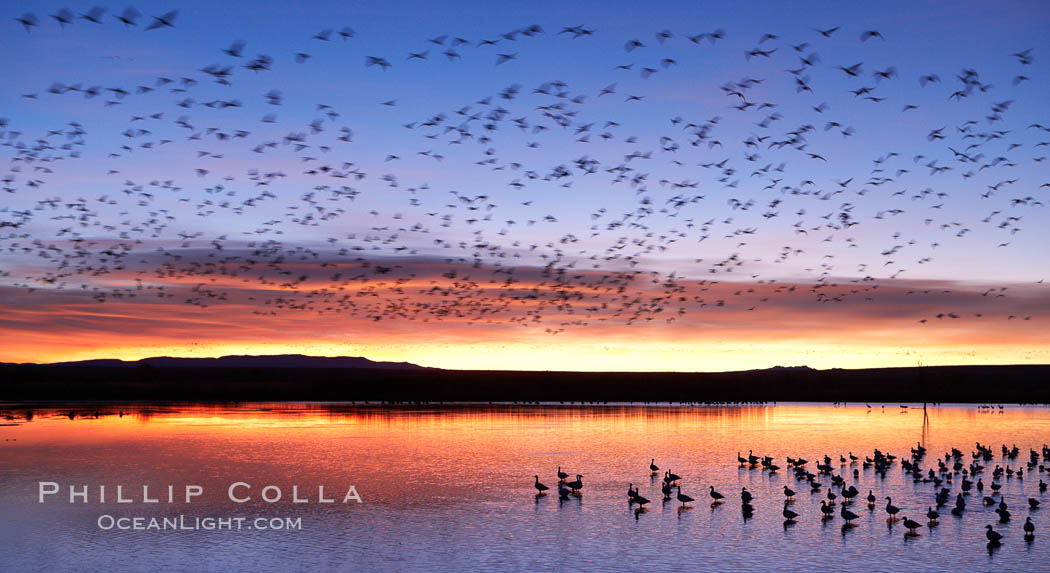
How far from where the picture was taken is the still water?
19125mm

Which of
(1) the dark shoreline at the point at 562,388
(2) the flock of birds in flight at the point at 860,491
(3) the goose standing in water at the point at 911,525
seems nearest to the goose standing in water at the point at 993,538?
(2) the flock of birds in flight at the point at 860,491

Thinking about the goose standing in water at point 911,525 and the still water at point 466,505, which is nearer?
the still water at point 466,505

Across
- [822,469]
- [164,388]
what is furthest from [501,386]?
[822,469]

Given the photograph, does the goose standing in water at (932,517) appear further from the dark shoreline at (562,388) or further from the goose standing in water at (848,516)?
the dark shoreline at (562,388)

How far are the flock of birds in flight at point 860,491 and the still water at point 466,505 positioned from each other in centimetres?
28

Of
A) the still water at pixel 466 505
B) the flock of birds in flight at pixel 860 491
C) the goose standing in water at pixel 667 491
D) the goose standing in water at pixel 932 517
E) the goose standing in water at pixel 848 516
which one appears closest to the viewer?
the still water at pixel 466 505

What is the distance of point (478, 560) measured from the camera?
18.8 meters

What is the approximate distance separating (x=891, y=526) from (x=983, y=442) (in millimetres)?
30231

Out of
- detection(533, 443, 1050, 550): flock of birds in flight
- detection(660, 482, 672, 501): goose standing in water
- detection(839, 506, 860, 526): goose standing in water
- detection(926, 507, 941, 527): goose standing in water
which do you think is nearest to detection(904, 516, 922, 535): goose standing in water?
detection(533, 443, 1050, 550): flock of birds in flight

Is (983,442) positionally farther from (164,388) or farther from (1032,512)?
(164,388)

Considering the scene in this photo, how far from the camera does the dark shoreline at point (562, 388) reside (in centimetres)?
10731

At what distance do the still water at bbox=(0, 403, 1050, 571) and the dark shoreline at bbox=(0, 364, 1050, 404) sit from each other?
2209 inches

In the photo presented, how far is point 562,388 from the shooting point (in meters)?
136

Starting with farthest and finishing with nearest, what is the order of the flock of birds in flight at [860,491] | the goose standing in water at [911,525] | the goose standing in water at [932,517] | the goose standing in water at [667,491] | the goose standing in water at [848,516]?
the goose standing in water at [667,491] < the flock of birds in flight at [860,491] < the goose standing in water at [848,516] < the goose standing in water at [932,517] < the goose standing in water at [911,525]
